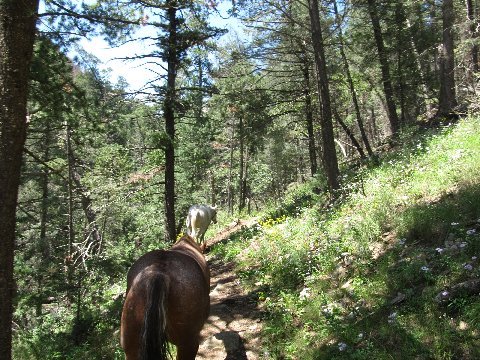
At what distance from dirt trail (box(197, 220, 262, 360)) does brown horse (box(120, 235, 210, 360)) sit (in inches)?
57.2

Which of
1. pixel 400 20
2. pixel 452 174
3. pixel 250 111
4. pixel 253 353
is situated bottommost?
pixel 253 353

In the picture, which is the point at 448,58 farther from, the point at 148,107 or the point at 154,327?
A: the point at 154,327

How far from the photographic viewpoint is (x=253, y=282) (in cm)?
801

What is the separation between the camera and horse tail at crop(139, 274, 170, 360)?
3543mm

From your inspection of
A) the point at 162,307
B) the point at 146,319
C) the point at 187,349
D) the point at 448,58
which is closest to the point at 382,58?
the point at 448,58

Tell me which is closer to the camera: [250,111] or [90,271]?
[90,271]

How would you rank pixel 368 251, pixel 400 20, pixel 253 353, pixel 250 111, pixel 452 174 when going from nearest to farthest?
pixel 253 353 < pixel 368 251 < pixel 452 174 < pixel 250 111 < pixel 400 20

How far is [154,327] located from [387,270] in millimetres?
3527

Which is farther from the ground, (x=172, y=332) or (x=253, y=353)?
(x=172, y=332)

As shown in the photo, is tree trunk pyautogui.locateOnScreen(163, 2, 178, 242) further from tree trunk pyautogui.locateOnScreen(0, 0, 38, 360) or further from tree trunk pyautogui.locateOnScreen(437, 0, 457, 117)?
tree trunk pyautogui.locateOnScreen(437, 0, 457, 117)

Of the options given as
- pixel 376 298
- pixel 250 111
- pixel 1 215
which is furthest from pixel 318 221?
pixel 250 111

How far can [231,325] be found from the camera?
6.53 m

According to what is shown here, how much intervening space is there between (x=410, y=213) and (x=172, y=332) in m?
4.49

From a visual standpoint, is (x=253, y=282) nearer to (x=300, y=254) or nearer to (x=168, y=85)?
(x=300, y=254)
